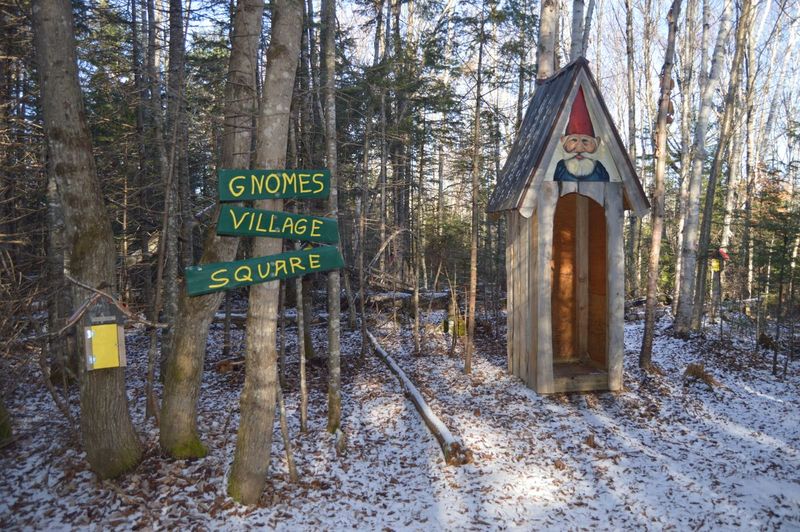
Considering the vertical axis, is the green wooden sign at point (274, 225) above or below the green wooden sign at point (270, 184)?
below

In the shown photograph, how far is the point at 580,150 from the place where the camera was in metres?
7.66

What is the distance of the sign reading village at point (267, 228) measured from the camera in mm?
4047

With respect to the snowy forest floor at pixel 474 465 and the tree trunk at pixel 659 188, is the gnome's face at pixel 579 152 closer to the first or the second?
the tree trunk at pixel 659 188

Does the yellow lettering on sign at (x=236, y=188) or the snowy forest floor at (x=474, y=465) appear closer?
the yellow lettering on sign at (x=236, y=188)

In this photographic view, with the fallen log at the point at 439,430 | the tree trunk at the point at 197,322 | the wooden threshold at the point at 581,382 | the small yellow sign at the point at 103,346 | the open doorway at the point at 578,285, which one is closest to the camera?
the small yellow sign at the point at 103,346

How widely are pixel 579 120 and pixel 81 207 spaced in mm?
7102

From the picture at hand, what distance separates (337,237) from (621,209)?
18.2 feet

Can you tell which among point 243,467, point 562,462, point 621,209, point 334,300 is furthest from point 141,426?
point 621,209

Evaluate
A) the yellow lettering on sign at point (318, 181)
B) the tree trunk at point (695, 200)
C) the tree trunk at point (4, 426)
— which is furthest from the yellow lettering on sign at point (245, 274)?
the tree trunk at point (695, 200)

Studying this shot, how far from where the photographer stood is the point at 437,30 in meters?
10.0

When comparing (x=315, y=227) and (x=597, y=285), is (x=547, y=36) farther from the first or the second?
(x=315, y=227)

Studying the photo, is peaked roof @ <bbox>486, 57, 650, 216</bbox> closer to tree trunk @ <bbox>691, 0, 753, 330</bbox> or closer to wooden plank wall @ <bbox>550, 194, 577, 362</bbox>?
wooden plank wall @ <bbox>550, 194, 577, 362</bbox>

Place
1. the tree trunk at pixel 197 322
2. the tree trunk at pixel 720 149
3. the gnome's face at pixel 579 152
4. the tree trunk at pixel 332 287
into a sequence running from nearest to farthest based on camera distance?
the tree trunk at pixel 197 322 → the tree trunk at pixel 332 287 → the gnome's face at pixel 579 152 → the tree trunk at pixel 720 149

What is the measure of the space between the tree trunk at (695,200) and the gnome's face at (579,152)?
5410 millimetres
